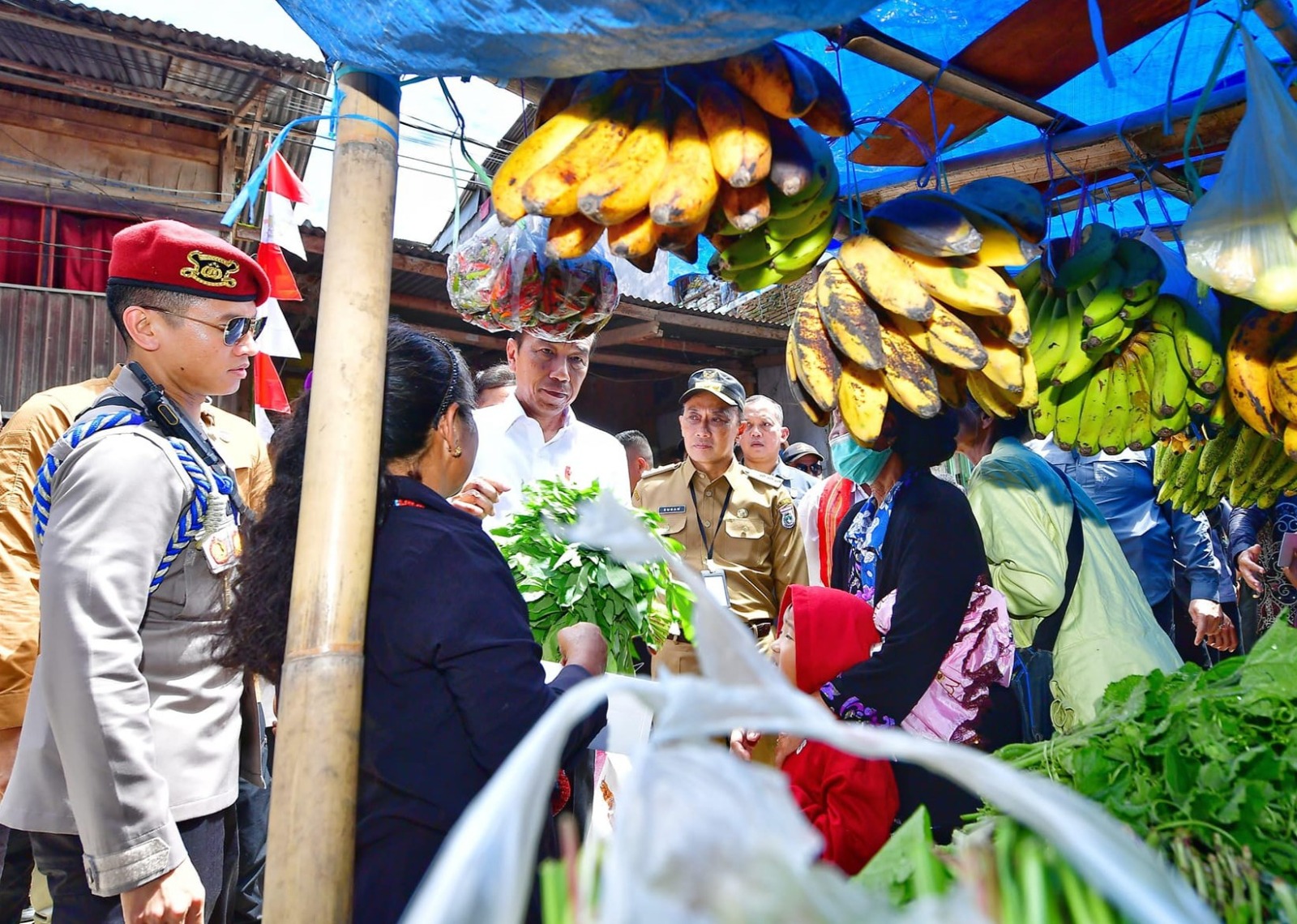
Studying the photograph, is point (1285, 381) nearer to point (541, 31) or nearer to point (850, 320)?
point (850, 320)

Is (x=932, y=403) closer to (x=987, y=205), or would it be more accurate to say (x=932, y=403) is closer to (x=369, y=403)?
(x=987, y=205)

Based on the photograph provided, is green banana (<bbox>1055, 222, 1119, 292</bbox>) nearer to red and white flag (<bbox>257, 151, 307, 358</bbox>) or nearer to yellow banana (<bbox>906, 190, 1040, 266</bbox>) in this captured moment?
yellow banana (<bbox>906, 190, 1040, 266</bbox>)

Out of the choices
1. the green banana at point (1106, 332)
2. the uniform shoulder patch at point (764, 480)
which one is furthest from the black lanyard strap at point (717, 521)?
the green banana at point (1106, 332)

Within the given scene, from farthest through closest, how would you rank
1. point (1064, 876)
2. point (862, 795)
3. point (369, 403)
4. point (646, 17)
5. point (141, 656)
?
point (862, 795) → point (141, 656) → point (369, 403) → point (646, 17) → point (1064, 876)

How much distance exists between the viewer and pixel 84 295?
811 centimetres

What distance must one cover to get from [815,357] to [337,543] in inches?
36.4

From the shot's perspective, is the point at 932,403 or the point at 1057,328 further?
the point at 1057,328

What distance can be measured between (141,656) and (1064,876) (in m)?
1.93

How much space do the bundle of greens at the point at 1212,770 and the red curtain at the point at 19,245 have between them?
9.81 m

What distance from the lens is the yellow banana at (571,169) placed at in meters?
1.39

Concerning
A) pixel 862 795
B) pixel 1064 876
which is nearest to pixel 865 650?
pixel 862 795

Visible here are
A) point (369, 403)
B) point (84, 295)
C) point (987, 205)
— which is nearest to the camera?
point (369, 403)

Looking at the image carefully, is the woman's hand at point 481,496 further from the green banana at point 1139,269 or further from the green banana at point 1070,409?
the green banana at point 1139,269

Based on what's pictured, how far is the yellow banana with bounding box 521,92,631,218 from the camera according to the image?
4.56 ft
